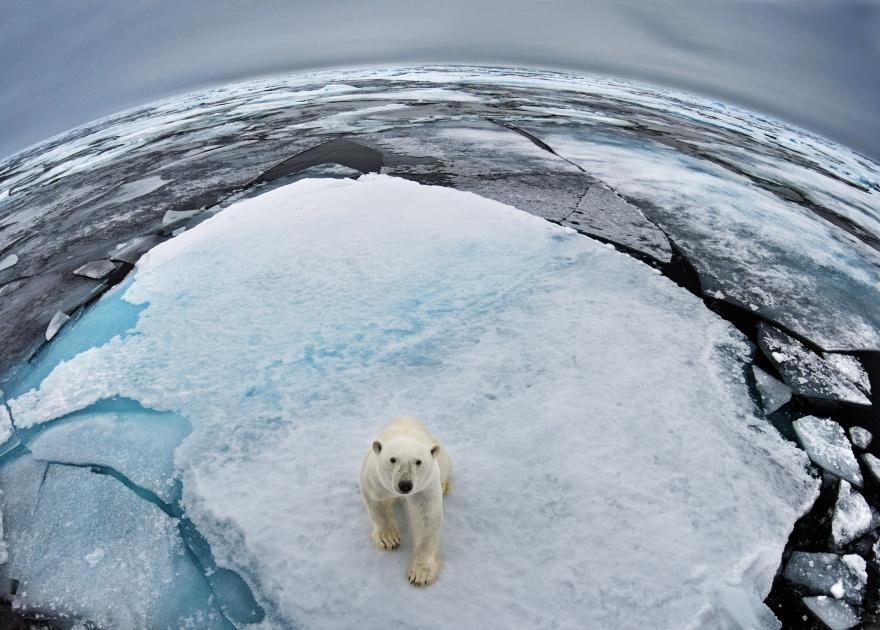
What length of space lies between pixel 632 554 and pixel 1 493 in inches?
102

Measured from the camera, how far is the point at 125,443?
2025 mm

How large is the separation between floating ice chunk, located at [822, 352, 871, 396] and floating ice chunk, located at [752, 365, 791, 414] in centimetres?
49

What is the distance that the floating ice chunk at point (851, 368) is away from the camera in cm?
245

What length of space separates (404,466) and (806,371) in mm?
2462

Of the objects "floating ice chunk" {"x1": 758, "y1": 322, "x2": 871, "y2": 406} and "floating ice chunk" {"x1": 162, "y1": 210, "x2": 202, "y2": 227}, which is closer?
"floating ice chunk" {"x1": 758, "y1": 322, "x2": 871, "y2": 406}

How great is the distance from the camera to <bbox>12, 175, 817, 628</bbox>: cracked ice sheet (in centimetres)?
149

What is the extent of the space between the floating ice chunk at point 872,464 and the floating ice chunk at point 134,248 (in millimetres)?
4726

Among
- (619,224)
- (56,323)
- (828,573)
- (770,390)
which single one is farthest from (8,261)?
(828,573)

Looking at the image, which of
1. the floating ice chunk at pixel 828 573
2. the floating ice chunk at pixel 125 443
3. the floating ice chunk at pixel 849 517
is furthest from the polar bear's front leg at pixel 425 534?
the floating ice chunk at pixel 849 517

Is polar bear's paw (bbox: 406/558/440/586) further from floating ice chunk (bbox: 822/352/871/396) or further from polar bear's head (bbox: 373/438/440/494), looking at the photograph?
floating ice chunk (bbox: 822/352/871/396)

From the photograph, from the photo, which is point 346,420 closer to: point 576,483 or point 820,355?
point 576,483

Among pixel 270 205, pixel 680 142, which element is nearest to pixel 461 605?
pixel 270 205

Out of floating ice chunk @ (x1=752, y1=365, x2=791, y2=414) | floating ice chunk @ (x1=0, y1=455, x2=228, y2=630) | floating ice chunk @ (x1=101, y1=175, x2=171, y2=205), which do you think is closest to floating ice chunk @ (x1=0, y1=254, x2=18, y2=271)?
floating ice chunk @ (x1=101, y1=175, x2=171, y2=205)

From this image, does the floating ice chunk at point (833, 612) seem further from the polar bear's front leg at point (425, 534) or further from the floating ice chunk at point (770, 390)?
the polar bear's front leg at point (425, 534)
